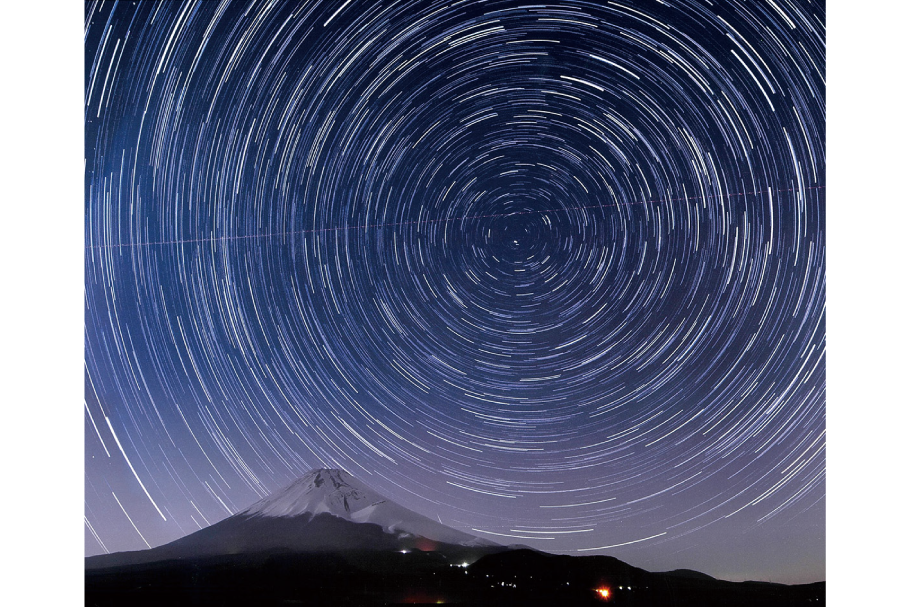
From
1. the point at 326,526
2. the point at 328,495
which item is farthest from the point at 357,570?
the point at 328,495

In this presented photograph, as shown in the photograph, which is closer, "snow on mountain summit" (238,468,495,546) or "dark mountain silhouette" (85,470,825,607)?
"dark mountain silhouette" (85,470,825,607)

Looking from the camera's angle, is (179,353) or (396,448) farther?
(179,353)

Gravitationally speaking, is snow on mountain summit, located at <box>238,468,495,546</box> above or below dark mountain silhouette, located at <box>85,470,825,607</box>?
above

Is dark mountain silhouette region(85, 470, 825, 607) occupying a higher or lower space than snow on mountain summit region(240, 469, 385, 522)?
lower

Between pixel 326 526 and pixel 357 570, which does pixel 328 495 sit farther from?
pixel 357 570

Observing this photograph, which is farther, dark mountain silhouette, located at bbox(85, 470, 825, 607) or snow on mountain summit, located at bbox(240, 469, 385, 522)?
snow on mountain summit, located at bbox(240, 469, 385, 522)
